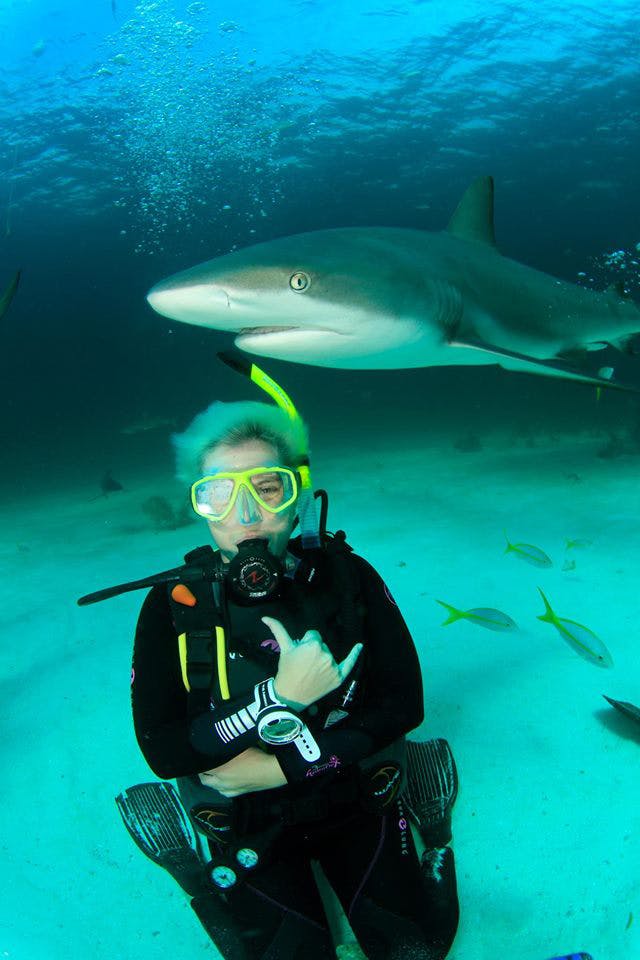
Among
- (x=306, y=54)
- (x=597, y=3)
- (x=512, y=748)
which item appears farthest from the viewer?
(x=306, y=54)

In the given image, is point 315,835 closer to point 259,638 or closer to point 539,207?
point 259,638

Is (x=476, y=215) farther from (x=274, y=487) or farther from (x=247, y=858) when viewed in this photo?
(x=247, y=858)

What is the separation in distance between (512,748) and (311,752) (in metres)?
1.72

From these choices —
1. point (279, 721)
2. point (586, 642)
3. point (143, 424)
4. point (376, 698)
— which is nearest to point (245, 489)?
point (279, 721)

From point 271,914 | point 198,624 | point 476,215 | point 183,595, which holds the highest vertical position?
point 476,215

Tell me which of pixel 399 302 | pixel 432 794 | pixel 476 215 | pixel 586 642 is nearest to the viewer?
pixel 432 794

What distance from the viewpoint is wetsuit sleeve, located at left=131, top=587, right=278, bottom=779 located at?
181cm

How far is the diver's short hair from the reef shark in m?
0.82

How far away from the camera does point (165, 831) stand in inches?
95.2

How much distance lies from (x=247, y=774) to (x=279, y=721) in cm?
30

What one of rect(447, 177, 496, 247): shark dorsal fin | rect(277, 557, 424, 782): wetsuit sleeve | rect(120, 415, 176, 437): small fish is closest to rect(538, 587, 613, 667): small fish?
rect(277, 557, 424, 782): wetsuit sleeve

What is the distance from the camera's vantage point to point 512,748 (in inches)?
119

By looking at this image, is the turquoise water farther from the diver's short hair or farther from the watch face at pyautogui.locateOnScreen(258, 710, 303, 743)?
the diver's short hair

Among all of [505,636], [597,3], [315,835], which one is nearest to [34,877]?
[315,835]
